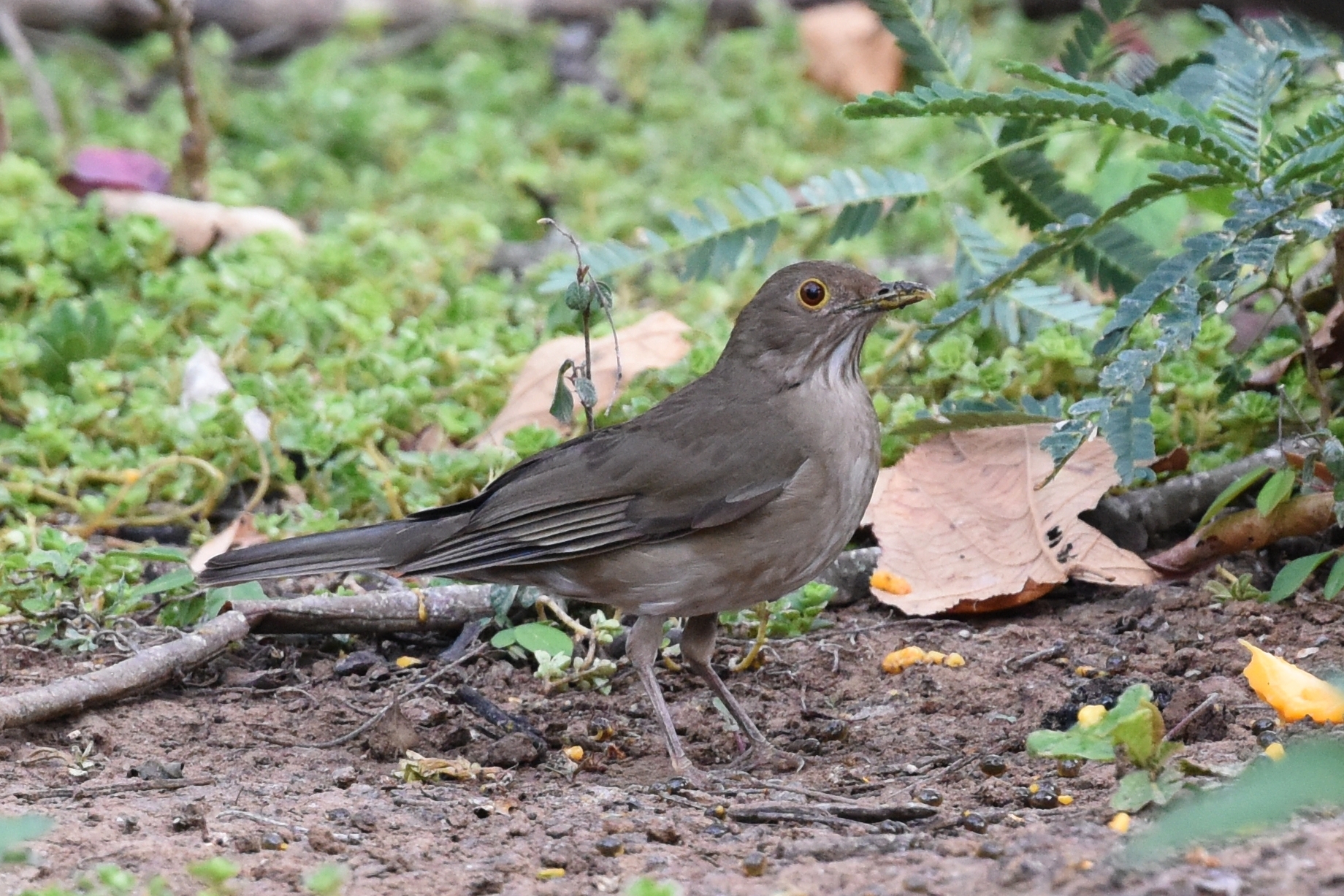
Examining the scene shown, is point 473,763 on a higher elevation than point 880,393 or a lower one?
lower

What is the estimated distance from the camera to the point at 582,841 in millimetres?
3721

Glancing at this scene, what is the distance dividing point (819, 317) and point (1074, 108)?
100 cm

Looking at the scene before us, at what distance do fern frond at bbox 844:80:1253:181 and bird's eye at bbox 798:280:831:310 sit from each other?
569mm

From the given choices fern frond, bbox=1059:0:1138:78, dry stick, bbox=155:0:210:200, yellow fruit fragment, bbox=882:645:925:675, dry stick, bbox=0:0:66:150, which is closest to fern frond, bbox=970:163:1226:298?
fern frond, bbox=1059:0:1138:78

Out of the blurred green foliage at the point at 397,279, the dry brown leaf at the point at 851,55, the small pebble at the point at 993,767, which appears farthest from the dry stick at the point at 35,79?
the small pebble at the point at 993,767

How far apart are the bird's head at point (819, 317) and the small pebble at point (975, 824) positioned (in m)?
1.78

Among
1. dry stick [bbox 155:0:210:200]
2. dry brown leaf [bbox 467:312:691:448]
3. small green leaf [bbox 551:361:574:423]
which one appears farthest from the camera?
dry stick [bbox 155:0:210:200]

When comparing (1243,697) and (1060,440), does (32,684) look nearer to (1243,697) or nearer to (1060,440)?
(1060,440)

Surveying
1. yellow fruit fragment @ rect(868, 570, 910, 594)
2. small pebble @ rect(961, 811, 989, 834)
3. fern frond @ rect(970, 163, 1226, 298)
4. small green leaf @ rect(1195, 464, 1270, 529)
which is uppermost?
fern frond @ rect(970, 163, 1226, 298)

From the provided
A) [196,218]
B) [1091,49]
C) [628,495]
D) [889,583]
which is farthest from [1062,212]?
[196,218]

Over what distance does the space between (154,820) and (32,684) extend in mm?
1239

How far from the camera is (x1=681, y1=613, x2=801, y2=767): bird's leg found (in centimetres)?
479

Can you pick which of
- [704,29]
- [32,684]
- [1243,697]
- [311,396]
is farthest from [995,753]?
[704,29]

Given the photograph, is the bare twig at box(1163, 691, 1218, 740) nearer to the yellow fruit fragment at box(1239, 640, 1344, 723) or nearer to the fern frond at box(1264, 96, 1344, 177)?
the yellow fruit fragment at box(1239, 640, 1344, 723)
